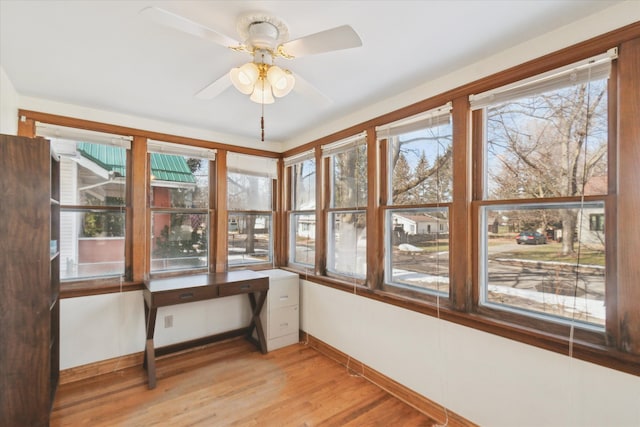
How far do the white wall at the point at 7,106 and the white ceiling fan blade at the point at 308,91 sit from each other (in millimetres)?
2040

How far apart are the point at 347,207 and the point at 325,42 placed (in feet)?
6.27

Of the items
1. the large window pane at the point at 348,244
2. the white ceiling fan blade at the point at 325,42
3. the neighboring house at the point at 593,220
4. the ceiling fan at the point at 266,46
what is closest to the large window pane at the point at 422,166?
the large window pane at the point at 348,244

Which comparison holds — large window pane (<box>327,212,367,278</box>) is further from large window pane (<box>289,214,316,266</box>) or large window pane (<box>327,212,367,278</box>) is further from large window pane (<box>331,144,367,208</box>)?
large window pane (<box>289,214,316,266</box>)

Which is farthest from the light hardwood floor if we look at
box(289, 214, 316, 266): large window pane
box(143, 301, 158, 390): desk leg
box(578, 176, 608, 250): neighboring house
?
box(578, 176, 608, 250): neighboring house

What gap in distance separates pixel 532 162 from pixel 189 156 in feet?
10.2

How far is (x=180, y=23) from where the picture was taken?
1205 millimetres

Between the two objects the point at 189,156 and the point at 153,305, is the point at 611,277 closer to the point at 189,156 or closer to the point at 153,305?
the point at 153,305

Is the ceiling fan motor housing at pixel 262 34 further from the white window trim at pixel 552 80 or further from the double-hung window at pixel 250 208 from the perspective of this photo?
the double-hung window at pixel 250 208

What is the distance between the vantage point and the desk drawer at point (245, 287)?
9.60ft

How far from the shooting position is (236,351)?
3189 mm

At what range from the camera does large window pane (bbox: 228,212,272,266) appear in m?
3.64

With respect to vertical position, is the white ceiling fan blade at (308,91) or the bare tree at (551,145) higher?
the white ceiling fan blade at (308,91)

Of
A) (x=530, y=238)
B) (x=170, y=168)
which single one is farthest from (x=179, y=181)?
(x=530, y=238)

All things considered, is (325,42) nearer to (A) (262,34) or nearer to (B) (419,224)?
(A) (262,34)
